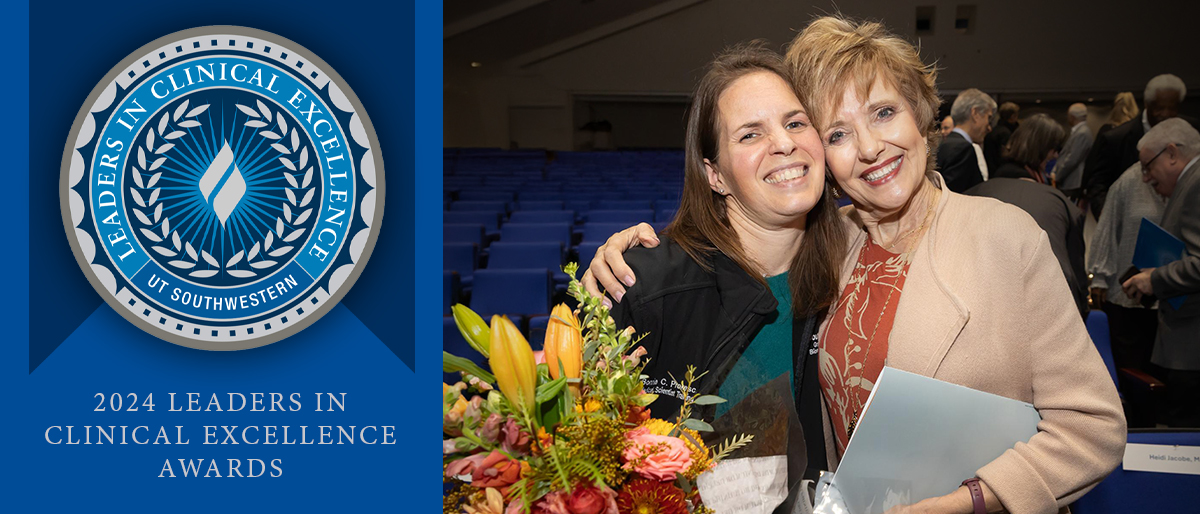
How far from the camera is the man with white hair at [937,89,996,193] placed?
3.84 m

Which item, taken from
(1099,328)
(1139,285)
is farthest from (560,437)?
(1139,285)

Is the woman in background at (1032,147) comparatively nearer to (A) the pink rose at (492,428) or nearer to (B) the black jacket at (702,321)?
(B) the black jacket at (702,321)

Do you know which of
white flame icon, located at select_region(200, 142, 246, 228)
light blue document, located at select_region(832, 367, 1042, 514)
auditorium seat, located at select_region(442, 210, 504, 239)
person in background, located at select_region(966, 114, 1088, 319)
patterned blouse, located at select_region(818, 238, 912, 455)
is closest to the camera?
white flame icon, located at select_region(200, 142, 246, 228)

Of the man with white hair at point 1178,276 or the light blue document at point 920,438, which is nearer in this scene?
the light blue document at point 920,438

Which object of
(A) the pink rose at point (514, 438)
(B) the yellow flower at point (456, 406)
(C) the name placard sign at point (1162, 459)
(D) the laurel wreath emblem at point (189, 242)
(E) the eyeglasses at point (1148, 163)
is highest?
(E) the eyeglasses at point (1148, 163)

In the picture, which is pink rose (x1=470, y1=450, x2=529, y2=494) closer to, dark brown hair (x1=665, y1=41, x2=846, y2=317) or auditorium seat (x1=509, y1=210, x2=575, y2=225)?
dark brown hair (x1=665, y1=41, x2=846, y2=317)

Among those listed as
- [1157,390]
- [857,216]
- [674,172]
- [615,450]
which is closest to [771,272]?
[857,216]

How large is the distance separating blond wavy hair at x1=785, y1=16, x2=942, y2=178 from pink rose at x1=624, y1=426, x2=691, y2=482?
78 cm

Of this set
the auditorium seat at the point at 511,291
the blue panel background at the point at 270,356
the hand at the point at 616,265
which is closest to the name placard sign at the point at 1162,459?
the hand at the point at 616,265

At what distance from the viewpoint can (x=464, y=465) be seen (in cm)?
80

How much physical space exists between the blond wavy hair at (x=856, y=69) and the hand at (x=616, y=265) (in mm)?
396

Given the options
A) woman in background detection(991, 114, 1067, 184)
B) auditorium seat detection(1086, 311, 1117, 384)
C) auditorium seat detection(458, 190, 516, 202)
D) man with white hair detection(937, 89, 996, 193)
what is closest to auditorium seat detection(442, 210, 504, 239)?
auditorium seat detection(458, 190, 516, 202)

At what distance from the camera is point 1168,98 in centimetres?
388

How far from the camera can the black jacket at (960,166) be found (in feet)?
12.5
